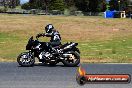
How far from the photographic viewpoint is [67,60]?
1497 centimetres

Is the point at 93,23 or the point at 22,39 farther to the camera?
the point at 93,23

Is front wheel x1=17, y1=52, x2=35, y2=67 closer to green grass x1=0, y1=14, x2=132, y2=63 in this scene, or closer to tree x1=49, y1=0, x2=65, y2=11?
green grass x1=0, y1=14, x2=132, y2=63

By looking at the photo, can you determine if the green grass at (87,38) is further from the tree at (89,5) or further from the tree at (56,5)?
the tree at (89,5)

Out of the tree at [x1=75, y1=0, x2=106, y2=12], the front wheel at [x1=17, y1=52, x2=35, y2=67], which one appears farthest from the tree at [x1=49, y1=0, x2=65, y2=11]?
the front wheel at [x1=17, y1=52, x2=35, y2=67]

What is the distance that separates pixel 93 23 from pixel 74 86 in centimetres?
3423

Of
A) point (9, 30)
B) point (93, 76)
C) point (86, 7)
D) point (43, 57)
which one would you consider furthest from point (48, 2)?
point (93, 76)

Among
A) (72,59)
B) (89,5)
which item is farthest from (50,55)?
(89,5)

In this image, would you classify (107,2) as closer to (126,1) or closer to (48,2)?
(126,1)

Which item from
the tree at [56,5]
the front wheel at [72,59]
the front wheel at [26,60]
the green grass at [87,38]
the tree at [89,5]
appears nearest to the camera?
the front wheel at [72,59]

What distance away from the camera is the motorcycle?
14.9 metres

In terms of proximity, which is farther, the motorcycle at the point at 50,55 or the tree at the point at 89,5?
the tree at the point at 89,5

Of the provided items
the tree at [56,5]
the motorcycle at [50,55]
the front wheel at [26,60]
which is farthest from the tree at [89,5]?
the front wheel at [26,60]

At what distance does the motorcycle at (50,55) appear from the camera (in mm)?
14863

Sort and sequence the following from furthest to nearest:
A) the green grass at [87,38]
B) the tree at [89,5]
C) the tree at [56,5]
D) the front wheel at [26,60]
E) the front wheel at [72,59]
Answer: the tree at [89,5], the tree at [56,5], the green grass at [87,38], the front wheel at [26,60], the front wheel at [72,59]
